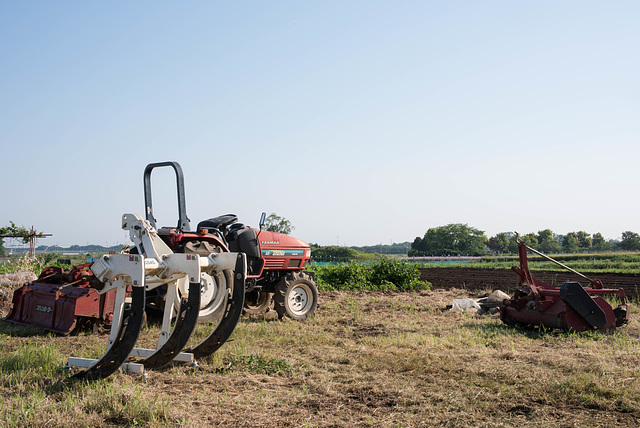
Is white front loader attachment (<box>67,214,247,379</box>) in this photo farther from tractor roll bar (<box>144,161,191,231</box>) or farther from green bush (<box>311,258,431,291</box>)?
green bush (<box>311,258,431,291</box>)

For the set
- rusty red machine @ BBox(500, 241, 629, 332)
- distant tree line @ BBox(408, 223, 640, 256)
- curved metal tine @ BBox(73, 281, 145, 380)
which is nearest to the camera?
curved metal tine @ BBox(73, 281, 145, 380)

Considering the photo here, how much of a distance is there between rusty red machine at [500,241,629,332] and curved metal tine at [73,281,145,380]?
218 inches

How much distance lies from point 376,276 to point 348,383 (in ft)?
37.4

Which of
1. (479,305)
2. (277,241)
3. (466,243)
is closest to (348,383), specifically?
(277,241)

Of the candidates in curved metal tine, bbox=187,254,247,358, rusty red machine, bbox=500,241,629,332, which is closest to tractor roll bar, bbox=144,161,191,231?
curved metal tine, bbox=187,254,247,358

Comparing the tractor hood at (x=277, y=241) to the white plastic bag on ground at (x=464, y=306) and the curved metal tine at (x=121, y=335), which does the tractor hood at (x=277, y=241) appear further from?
the curved metal tine at (x=121, y=335)

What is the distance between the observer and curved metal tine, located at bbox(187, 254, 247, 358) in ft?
15.5

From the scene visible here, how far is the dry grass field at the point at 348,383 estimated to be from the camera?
145 inches

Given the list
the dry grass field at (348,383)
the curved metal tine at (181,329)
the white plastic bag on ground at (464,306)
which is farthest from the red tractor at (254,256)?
the white plastic bag on ground at (464,306)

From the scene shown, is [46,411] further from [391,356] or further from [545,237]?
[545,237]

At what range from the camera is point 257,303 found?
9.29 m

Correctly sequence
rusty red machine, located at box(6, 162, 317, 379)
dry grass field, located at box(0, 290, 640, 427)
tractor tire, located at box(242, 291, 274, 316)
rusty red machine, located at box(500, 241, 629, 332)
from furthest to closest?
tractor tire, located at box(242, 291, 274, 316) < rusty red machine, located at box(500, 241, 629, 332) < rusty red machine, located at box(6, 162, 317, 379) < dry grass field, located at box(0, 290, 640, 427)

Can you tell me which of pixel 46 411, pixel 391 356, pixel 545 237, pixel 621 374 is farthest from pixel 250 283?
pixel 545 237

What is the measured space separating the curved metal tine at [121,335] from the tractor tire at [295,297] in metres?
4.10
